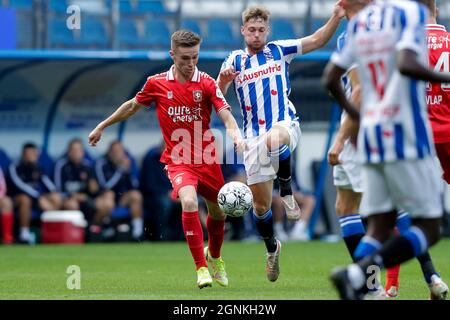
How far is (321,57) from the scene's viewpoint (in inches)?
679

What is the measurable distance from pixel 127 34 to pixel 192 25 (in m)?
1.35

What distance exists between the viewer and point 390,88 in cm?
622

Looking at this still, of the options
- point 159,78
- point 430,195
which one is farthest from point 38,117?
point 430,195

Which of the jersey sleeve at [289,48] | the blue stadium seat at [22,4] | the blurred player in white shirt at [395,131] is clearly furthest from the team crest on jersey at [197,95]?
the blue stadium seat at [22,4]

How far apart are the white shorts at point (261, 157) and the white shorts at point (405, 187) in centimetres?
365

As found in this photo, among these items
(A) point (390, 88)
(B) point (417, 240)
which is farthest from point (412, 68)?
(B) point (417, 240)

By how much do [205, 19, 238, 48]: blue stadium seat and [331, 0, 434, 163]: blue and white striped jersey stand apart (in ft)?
43.3

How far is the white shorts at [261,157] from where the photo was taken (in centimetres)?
1009

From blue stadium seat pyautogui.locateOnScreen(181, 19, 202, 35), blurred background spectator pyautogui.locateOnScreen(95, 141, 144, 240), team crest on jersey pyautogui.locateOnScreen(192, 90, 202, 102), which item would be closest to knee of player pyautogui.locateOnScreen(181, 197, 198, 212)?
team crest on jersey pyautogui.locateOnScreen(192, 90, 202, 102)

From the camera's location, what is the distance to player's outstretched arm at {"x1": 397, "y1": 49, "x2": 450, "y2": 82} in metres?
6.05

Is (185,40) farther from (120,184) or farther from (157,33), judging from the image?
(157,33)

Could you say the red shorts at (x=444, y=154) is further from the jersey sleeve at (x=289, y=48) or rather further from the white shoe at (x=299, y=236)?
the white shoe at (x=299, y=236)

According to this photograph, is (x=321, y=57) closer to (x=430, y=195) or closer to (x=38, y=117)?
(x=38, y=117)

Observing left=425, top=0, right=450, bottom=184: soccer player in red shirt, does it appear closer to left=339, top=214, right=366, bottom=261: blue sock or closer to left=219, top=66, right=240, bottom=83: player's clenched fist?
left=339, top=214, right=366, bottom=261: blue sock
